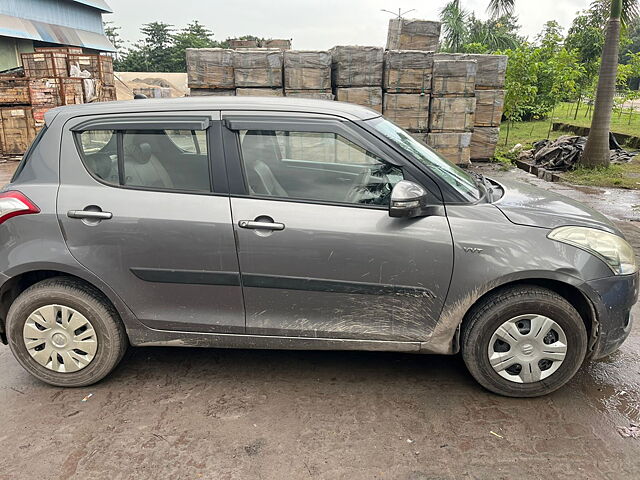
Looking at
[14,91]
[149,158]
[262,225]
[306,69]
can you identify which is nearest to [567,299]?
[262,225]

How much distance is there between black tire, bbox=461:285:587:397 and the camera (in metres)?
2.74

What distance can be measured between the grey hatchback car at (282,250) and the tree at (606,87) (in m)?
8.54

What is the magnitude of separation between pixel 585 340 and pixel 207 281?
228cm

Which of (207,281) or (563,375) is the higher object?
(207,281)

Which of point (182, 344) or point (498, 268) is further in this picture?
point (182, 344)

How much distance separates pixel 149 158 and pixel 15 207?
0.85 meters

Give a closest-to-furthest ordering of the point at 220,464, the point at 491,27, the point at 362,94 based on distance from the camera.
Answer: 1. the point at 220,464
2. the point at 362,94
3. the point at 491,27

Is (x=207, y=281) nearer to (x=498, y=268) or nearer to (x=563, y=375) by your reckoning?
(x=498, y=268)

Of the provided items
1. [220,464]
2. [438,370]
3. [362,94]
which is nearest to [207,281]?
[220,464]

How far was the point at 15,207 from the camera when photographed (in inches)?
113

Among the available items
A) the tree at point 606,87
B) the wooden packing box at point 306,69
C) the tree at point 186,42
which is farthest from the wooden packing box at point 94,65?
the tree at point 186,42

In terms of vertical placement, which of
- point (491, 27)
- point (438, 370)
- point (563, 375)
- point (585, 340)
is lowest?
point (438, 370)

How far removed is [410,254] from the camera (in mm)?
2709

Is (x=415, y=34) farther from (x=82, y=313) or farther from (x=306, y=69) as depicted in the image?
(x=82, y=313)
